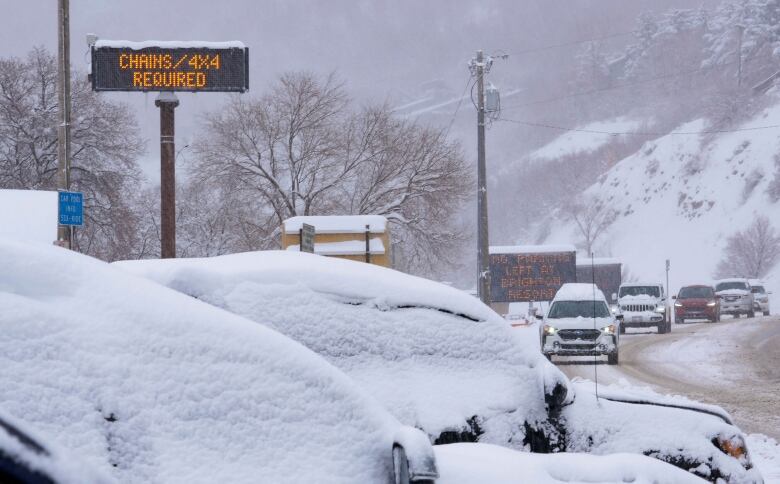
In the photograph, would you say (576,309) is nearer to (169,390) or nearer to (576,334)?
(576,334)

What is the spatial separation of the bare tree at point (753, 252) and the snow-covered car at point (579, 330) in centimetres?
7421

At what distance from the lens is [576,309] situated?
21.5m

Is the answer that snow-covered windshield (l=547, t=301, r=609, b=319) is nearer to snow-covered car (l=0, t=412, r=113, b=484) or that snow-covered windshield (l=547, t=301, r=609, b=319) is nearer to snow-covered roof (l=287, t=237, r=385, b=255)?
snow-covered roof (l=287, t=237, r=385, b=255)

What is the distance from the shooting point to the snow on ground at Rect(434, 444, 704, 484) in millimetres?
3561

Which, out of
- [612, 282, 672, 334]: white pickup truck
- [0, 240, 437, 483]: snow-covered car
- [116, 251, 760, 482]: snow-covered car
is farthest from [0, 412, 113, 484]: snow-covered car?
[612, 282, 672, 334]: white pickup truck

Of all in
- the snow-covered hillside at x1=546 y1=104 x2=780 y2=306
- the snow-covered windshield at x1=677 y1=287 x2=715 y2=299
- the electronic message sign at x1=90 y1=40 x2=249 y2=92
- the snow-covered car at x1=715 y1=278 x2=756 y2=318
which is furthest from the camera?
the snow-covered hillside at x1=546 y1=104 x2=780 y2=306

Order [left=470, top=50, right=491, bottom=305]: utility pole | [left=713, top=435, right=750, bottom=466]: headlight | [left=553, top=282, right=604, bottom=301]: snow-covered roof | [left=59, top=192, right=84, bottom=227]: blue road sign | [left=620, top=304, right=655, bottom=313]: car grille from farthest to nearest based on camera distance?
[left=620, top=304, right=655, bottom=313]: car grille, [left=470, top=50, right=491, bottom=305]: utility pole, [left=553, top=282, right=604, bottom=301]: snow-covered roof, [left=59, top=192, right=84, bottom=227]: blue road sign, [left=713, top=435, right=750, bottom=466]: headlight

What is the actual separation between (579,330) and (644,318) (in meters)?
13.6

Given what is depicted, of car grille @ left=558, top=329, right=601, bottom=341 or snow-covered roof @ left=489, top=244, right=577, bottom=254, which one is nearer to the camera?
car grille @ left=558, top=329, right=601, bottom=341

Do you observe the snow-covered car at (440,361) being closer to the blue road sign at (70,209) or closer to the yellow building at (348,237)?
the blue road sign at (70,209)

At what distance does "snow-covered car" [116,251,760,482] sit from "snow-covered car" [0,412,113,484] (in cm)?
363

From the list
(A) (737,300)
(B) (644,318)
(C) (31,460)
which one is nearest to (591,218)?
(A) (737,300)

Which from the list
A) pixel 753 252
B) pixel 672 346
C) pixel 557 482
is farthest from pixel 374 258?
pixel 753 252

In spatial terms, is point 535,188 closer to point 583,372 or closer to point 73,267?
point 583,372
